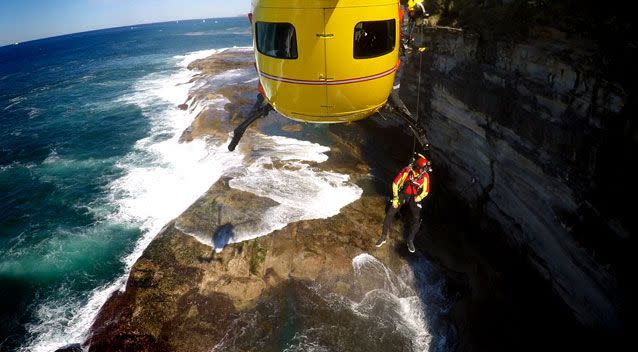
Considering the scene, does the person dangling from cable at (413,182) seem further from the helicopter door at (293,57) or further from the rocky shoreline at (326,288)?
the helicopter door at (293,57)

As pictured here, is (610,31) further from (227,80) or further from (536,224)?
(227,80)

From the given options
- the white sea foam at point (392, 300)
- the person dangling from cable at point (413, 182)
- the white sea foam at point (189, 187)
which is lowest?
the white sea foam at point (392, 300)

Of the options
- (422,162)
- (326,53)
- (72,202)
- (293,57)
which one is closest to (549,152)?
(422,162)

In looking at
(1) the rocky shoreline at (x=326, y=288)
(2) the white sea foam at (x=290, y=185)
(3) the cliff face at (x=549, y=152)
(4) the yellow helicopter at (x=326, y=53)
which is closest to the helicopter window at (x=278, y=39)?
(4) the yellow helicopter at (x=326, y=53)

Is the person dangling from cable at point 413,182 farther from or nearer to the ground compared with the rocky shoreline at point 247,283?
farther from the ground

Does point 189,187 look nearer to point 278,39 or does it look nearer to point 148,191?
point 148,191

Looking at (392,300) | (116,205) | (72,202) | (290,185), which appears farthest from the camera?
(72,202)

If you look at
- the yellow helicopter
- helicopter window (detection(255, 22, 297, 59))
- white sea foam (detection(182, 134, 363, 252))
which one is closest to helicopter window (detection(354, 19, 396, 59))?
the yellow helicopter
